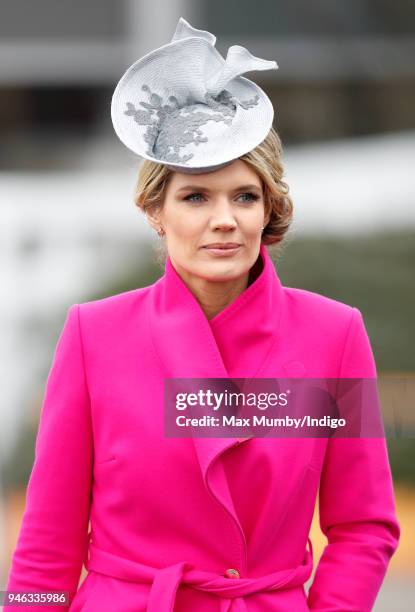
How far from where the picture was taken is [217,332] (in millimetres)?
2596

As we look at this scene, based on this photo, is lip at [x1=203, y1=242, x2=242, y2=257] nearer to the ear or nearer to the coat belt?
the ear

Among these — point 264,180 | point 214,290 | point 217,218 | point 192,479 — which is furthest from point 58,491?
point 264,180

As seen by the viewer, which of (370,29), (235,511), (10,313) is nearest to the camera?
(235,511)

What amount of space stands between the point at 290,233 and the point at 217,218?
0.34 m

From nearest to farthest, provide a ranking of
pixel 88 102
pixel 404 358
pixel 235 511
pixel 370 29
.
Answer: pixel 235 511
pixel 404 358
pixel 370 29
pixel 88 102

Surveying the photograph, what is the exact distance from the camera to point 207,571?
8.18 feet

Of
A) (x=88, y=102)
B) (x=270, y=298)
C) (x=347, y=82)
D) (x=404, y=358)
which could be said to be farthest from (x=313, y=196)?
Answer: (x=88, y=102)

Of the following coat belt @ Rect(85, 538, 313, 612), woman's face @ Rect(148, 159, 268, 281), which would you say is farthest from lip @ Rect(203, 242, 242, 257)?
coat belt @ Rect(85, 538, 313, 612)

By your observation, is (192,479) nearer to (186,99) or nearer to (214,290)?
(214,290)

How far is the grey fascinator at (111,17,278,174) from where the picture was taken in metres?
2.53

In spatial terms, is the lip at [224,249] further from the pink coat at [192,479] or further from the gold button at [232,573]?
the gold button at [232,573]

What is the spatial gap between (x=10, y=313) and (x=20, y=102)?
20.9ft

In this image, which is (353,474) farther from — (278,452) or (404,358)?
(404,358)

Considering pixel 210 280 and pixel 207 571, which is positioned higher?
pixel 210 280
